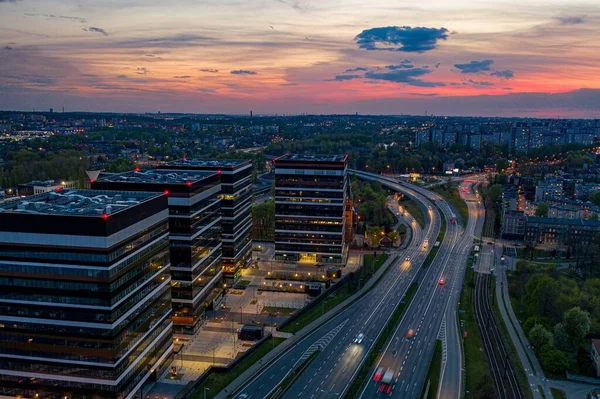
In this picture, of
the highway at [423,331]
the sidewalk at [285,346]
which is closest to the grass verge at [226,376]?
the sidewalk at [285,346]

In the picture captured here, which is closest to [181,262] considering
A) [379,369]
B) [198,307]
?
[198,307]

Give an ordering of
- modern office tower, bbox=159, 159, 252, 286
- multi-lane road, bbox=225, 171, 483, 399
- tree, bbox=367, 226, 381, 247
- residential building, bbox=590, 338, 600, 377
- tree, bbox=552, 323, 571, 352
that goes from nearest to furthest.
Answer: multi-lane road, bbox=225, 171, 483, 399, residential building, bbox=590, 338, 600, 377, tree, bbox=552, 323, 571, 352, modern office tower, bbox=159, 159, 252, 286, tree, bbox=367, 226, 381, 247

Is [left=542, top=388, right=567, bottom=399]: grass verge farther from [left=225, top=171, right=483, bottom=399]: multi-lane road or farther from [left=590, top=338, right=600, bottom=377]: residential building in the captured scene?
[left=225, top=171, right=483, bottom=399]: multi-lane road

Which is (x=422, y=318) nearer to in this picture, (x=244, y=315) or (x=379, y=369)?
(x=379, y=369)

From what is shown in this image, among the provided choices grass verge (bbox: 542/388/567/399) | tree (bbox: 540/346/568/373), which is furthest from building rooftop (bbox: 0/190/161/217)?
tree (bbox: 540/346/568/373)

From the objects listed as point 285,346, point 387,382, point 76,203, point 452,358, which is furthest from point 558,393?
point 76,203

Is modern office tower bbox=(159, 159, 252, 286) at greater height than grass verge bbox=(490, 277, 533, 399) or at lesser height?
greater

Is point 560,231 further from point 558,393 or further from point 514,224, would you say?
point 558,393
